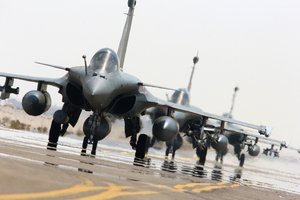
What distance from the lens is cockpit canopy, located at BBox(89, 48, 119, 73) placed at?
20.8 metres

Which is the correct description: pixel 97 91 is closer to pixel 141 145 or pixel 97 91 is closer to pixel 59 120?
pixel 59 120

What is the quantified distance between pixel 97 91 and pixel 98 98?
26 centimetres

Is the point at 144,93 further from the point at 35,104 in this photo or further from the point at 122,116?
the point at 35,104

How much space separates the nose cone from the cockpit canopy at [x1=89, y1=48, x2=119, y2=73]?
1.93 ft

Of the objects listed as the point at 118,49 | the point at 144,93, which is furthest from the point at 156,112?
the point at 144,93

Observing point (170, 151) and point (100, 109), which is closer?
point (100, 109)

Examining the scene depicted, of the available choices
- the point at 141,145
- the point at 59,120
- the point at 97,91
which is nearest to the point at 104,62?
the point at 97,91

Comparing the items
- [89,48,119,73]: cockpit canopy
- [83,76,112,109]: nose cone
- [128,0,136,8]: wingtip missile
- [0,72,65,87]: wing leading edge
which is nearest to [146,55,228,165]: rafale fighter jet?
[83,76,112,109]: nose cone

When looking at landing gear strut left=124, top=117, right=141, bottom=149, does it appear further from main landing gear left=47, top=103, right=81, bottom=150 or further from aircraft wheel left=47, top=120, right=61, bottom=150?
aircraft wheel left=47, top=120, right=61, bottom=150

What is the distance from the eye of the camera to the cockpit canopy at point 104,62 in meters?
20.8

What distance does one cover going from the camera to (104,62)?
68.9 feet

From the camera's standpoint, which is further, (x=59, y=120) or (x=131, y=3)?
(x=131, y=3)

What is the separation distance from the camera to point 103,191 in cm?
764

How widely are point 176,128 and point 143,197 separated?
1393cm
